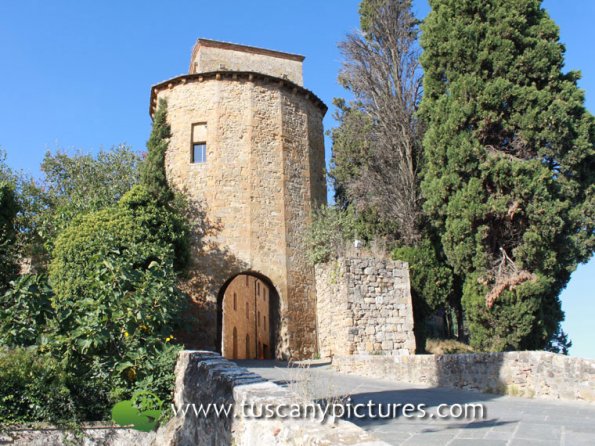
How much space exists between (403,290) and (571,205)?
183 inches

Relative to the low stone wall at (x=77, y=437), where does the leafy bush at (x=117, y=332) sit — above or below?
above

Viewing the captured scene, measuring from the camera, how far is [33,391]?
714 cm

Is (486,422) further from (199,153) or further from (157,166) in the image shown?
(199,153)

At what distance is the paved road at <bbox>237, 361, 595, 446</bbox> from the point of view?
4898 mm

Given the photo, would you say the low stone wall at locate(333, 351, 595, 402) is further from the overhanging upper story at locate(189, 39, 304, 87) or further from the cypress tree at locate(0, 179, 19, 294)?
the overhanging upper story at locate(189, 39, 304, 87)

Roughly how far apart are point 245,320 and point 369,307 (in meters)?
14.3

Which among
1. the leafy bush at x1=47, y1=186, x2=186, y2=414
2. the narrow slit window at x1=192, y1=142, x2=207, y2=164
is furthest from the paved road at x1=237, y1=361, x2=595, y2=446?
the narrow slit window at x1=192, y1=142, x2=207, y2=164

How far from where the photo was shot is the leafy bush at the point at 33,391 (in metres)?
7.04

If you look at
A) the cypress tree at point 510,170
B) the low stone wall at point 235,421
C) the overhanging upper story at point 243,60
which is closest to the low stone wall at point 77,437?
the low stone wall at point 235,421

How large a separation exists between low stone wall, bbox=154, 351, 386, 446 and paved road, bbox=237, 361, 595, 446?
0.61 metres

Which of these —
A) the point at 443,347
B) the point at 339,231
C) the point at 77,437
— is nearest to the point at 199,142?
the point at 339,231

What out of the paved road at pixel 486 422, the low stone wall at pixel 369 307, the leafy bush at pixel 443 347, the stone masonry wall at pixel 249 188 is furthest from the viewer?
the stone masonry wall at pixel 249 188

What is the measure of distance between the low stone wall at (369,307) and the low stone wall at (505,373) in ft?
8.12

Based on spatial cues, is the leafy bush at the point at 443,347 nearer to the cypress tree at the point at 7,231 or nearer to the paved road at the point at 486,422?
the paved road at the point at 486,422
